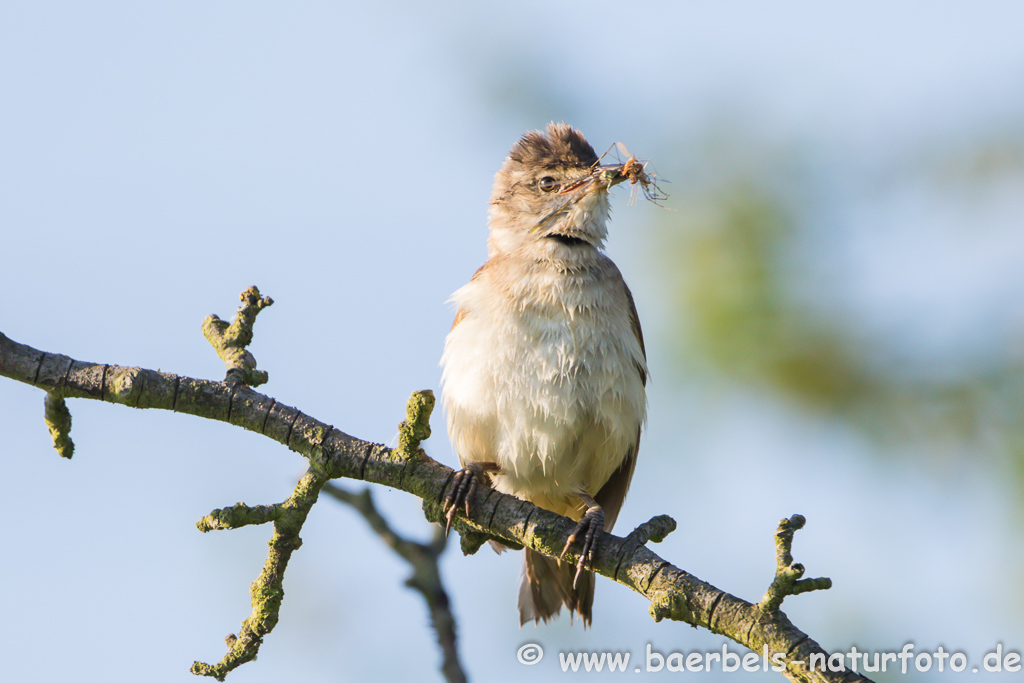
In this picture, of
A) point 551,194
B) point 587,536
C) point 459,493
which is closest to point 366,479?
point 459,493

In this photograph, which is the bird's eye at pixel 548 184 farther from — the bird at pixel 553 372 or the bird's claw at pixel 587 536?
the bird's claw at pixel 587 536

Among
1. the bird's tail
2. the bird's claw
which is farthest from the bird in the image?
the bird's claw

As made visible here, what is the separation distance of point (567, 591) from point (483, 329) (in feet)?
5.90

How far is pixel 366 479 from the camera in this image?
13.2 ft

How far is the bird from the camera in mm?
5234

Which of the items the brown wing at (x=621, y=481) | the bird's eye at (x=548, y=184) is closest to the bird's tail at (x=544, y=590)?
the brown wing at (x=621, y=481)

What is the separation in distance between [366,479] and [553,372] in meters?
1.50

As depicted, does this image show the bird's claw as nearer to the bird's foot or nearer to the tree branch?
the tree branch

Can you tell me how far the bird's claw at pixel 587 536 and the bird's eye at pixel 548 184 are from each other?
2.69 meters

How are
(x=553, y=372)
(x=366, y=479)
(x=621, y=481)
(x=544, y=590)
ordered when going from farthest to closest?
(x=621, y=481)
(x=544, y=590)
(x=553, y=372)
(x=366, y=479)

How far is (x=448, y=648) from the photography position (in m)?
3.97

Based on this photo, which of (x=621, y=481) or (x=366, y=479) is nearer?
(x=366, y=479)

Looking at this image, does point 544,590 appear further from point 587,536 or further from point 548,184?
point 548,184

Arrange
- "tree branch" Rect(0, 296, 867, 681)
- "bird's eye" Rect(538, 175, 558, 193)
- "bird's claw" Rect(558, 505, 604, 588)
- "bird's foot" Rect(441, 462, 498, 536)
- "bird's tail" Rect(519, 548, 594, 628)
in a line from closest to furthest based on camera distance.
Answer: "tree branch" Rect(0, 296, 867, 681) < "bird's claw" Rect(558, 505, 604, 588) < "bird's foot" Rect(441, 462, 498, 536) < "bird's tail" Rect(519, 548, 594, 628) < "bird's eye" Rect(538, 175, 558, 193)
